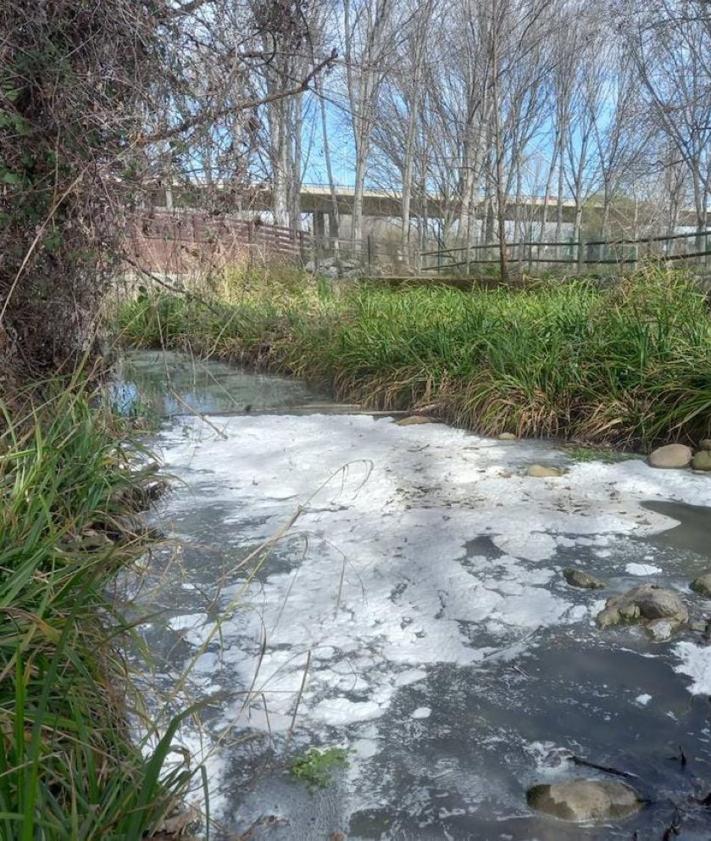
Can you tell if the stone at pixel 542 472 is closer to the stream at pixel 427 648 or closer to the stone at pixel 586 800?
the stream at pixel 427 648

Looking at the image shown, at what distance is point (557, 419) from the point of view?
5105 millimetres

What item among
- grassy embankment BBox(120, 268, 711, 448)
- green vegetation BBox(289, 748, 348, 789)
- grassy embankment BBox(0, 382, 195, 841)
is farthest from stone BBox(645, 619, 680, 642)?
grassy embankment BBox(120, 268, 711, 448)

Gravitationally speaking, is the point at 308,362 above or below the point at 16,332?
below

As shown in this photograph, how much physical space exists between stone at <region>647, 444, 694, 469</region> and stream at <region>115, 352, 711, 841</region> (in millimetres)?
103

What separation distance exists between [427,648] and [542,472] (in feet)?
6.80

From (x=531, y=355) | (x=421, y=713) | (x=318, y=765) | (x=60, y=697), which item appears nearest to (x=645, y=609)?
(x=421, y=713)

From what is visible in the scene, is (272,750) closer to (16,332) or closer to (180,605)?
(180,605)

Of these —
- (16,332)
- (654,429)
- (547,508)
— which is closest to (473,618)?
(547,508)

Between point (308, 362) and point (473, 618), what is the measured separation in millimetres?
5478

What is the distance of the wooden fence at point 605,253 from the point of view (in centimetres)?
617

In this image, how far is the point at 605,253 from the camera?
485 inches

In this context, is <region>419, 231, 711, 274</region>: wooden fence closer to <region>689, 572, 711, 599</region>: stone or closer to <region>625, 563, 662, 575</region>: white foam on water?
<region>625, 563, 662, 575</region>: white foam on water

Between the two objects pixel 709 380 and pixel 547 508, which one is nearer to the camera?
pixel 547 508

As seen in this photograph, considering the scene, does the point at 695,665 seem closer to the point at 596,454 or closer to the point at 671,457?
the point at 671,457
